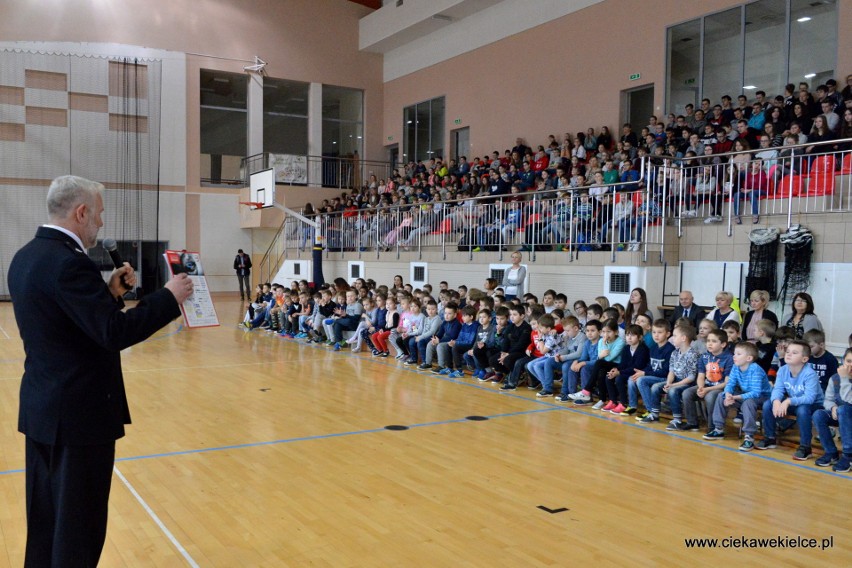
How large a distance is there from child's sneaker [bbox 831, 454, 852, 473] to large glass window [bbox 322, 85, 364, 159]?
24.3 m

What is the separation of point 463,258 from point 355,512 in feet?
34.4

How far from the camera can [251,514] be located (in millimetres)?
4766

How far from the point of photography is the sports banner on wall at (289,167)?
85.5 ft

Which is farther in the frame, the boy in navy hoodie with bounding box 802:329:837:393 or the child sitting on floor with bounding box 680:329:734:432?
the child sitting on floor with bounding box 680:329:734:432

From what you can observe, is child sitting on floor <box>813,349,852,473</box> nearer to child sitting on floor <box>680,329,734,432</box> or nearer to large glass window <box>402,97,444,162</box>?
child sitting on floor <box>680,329,734,432</box>

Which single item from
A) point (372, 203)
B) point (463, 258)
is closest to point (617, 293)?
point (463, 258)

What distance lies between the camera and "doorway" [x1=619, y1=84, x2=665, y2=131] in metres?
17.4

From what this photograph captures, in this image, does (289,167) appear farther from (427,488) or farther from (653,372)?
(427,488)

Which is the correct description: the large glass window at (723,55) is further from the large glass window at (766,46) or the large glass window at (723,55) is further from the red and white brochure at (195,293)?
the red and white brochure at (195,293)

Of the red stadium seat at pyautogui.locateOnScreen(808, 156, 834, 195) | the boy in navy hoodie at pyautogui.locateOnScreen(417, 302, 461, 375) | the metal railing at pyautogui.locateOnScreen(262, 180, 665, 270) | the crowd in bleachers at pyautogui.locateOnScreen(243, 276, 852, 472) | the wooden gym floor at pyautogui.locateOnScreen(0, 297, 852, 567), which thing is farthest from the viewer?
the metal railing at pyautogui.locateOnScreen(262, 180, 665, 270)

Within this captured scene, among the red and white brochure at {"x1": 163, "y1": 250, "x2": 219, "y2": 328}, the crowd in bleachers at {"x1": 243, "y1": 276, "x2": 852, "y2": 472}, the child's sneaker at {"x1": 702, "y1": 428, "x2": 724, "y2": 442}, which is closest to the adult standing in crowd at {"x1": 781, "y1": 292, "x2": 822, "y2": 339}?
the crowd in bleachers at {"x1": 243, "y1": 276, "x2": 852, "y2": 472}

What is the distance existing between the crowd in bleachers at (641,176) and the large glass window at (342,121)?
10.1 m

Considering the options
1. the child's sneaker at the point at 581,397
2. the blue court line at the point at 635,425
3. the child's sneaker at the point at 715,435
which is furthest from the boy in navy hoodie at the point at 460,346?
the child's sneaker at the point at 715,435

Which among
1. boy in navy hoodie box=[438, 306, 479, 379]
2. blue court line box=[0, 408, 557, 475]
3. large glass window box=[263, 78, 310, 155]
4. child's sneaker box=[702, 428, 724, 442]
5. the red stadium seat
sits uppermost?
large glass window box=[263, 78, 310, 155]
